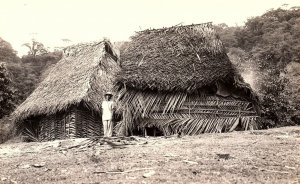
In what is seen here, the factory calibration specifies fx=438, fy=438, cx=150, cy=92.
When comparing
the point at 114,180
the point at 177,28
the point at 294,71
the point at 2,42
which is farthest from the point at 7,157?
the point at 2,42

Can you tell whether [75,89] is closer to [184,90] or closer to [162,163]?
[184,90]

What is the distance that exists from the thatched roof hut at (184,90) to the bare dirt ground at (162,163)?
225 inches

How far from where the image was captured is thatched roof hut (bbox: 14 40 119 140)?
18.0 m

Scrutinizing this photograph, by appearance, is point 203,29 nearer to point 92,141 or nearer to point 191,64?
point 191,64

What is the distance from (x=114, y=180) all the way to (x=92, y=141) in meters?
4.29

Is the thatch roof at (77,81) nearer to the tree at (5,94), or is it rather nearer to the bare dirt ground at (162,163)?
the tree at (5,94)

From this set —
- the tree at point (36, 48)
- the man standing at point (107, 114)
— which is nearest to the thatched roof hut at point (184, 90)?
the man standing at point (107, 114)

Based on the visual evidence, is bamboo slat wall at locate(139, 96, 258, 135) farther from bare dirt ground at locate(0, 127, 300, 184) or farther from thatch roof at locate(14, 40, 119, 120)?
bare dirt ground at locate(0, 127, 300, 184)

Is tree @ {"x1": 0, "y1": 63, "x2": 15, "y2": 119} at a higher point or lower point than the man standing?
higher

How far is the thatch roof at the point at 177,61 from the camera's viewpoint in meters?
16.0

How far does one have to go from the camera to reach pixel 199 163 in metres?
7.35

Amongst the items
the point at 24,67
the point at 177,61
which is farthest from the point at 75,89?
the point at 24,67

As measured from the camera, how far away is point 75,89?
60.4 ft

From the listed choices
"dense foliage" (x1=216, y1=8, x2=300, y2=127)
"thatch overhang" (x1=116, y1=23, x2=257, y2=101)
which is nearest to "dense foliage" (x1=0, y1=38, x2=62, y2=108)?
"thatch overhang" (x1=116, y1=23, x2=257, y2=101)
